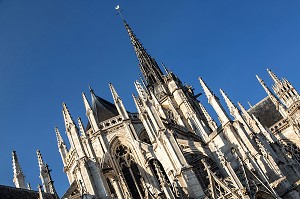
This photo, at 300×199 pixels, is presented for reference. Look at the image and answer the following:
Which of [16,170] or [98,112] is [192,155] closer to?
[98,112]

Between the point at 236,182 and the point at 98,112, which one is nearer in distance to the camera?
the point at 236,182

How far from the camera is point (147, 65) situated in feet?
117

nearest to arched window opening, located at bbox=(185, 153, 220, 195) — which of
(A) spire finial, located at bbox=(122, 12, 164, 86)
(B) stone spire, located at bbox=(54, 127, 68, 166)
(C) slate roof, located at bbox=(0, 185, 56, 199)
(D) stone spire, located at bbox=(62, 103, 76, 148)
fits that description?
(D) stone spire, located at bbox=(62, 103, 76, 148)

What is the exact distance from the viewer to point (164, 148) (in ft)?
53.7

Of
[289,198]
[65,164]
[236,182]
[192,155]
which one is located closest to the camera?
[236,182]

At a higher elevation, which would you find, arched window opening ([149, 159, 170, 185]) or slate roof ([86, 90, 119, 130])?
slate roof ([86, 90, 119, 130])

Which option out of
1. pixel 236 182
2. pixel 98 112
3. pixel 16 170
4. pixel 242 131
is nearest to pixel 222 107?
pixel 242 131

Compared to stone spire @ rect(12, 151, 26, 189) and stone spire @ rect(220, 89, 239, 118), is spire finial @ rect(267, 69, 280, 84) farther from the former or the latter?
stone spire @ rect(12, 151, 26, 189)

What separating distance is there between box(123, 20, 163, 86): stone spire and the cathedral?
1.08 m

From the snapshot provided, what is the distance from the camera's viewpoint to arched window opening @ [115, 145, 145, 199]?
20981mm

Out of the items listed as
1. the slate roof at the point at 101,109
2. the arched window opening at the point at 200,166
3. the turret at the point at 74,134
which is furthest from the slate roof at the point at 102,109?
the arched window opening at the point at 200,166

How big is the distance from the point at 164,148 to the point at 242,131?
5.28 metres

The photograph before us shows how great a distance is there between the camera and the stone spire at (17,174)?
22.7 m

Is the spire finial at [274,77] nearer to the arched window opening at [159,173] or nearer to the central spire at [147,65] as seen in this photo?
the central spire at [147,65]
